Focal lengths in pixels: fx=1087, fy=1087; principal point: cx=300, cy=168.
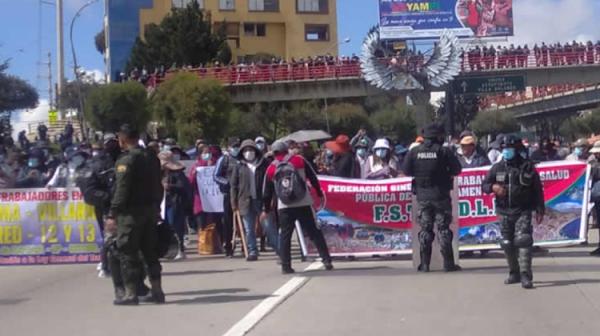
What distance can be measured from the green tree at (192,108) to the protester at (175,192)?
36.9m

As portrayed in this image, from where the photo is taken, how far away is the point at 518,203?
1209 centimetres

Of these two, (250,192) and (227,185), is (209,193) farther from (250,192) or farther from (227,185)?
(250,192)

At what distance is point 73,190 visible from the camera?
52.6ft

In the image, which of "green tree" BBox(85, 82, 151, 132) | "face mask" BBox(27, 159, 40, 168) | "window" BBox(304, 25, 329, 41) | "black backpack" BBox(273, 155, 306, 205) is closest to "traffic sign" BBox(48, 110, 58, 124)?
"green tree" BBox(85, 82, 151, 132)

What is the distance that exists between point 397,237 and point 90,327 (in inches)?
237

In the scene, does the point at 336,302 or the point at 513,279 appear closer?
the point at 336,302

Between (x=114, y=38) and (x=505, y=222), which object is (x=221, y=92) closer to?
(x=114, y=38)

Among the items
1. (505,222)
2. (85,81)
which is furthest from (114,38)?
(505,222)

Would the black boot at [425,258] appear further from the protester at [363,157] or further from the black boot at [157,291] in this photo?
the protester at [363,157]

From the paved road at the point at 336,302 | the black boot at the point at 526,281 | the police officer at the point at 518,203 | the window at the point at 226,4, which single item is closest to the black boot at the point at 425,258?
the paved road at the point at 336,302

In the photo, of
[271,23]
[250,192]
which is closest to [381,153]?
[250,192]

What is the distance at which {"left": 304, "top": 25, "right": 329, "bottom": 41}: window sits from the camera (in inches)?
3413

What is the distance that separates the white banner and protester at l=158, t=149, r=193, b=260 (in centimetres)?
49

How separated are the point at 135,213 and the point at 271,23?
249 feet
